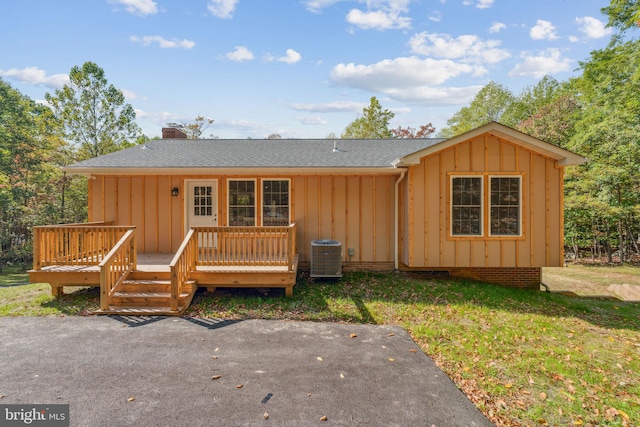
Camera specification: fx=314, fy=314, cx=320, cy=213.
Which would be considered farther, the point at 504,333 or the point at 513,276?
the point at 513,276

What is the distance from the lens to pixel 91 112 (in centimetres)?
2034

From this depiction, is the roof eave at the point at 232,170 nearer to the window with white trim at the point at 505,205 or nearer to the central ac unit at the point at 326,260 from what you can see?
the central ac unit at the point at 326,260

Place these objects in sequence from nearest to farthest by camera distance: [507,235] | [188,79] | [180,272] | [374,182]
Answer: [180,272], [507,235], [374,182], [188,79]

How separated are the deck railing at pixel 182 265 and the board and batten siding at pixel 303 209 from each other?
2290 mm

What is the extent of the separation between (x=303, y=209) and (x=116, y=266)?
429 cm

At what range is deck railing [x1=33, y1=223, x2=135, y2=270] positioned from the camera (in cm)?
619

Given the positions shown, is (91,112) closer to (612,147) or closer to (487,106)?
(612,147)

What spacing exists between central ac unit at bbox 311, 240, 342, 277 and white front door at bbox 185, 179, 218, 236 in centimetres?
305

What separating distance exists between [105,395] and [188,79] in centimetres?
1473

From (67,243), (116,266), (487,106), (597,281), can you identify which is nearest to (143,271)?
(116,266)

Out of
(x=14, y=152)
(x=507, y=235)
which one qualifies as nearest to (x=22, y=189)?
(x=14, y=152)

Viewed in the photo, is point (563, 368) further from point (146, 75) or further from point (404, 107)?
point (404, 107)

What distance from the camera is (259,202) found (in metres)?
8.41

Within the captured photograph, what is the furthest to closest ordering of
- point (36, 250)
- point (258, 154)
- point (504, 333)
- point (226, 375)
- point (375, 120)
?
point (375, 120), point (258, 154), point (36, 250), point (504, 333), point (226, 375)
